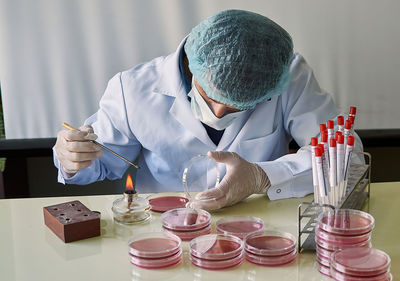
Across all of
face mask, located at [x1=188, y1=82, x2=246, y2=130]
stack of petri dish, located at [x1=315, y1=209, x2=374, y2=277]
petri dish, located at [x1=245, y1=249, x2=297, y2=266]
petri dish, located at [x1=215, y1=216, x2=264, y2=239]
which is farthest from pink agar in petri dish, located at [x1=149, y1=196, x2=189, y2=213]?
stack of petri dish, located at [x1=315, y1=209, x2=374, y2=277]

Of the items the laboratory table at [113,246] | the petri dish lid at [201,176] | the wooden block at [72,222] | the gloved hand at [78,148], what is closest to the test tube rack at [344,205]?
the laboratory table at [113,246]

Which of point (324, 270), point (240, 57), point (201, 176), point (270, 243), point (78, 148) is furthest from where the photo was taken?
point (201, 176)

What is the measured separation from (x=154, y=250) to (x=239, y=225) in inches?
12.0

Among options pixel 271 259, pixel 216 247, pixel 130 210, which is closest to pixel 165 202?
pixel 130 210

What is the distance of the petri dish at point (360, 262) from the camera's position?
126 cm

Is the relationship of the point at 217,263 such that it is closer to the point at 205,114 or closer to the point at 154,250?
the point at 154,250

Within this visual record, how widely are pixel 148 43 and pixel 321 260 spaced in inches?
71.4

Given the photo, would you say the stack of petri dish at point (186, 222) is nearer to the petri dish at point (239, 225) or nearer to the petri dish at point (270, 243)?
the petri dish at point (239, 225)

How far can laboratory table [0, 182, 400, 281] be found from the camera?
138cm

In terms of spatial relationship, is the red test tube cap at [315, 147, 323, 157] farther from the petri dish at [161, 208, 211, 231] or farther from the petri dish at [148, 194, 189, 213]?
the petri dish at [148, 194, 189, 213]

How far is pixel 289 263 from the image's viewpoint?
142 cm

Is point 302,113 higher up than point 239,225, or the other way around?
point 302,113

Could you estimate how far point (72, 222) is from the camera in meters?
1.58

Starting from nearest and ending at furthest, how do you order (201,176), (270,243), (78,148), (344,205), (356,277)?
1. (356,277)
2. (270,243)
3. (344,205)
4. (78,148)
5. (201,176)
